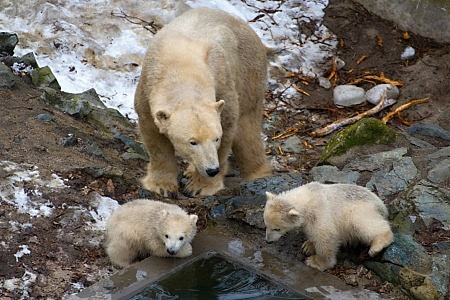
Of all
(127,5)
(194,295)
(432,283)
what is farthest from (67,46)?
(432,283)

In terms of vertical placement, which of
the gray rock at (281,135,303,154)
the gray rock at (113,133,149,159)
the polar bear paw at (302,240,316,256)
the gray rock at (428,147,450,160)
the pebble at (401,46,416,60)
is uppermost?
the polar bear paw at (302,240,316,256)

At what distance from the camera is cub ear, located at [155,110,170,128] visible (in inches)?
221

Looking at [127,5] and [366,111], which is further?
[127,5]

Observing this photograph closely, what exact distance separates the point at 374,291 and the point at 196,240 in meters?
1.40

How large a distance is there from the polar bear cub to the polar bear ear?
70 cm

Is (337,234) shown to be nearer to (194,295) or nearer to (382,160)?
(194,295)

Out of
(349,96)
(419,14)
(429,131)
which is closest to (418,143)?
(429,131)

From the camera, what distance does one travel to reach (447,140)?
8.49 metres

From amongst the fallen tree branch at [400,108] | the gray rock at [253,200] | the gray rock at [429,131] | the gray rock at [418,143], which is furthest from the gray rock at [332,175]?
the fallen tree branch at [400,108]

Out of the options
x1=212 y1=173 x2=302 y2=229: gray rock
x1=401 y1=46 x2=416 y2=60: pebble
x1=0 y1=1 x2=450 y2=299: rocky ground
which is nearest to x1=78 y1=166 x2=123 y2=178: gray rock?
x1=0 y1=1 x2=450 y2=299: rocky ground

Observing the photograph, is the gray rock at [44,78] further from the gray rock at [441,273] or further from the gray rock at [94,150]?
the gray rock at [441,273]

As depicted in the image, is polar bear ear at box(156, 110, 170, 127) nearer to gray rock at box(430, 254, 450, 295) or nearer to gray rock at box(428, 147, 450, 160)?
gray rock at box(430, 254, 450, 295)

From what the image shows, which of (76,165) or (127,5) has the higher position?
(76,165)

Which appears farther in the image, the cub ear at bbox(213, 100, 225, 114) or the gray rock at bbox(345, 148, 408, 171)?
the gray rock at bbox(345, 148, 408, 171)
